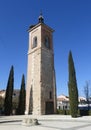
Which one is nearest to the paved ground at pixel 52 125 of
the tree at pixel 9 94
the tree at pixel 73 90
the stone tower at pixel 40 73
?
the tree at pixel 73 90

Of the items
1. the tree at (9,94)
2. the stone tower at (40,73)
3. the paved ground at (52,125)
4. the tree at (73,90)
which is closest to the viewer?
the paved ground at (52,125)

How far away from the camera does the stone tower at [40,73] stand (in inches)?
1240

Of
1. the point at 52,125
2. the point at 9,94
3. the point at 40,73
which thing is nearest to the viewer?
the point at 52,125

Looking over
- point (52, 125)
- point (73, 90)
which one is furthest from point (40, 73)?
point (52, 125)

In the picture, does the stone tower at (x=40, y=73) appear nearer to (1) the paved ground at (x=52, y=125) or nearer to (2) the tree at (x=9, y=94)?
(2) the tree at (x=9, y=94)

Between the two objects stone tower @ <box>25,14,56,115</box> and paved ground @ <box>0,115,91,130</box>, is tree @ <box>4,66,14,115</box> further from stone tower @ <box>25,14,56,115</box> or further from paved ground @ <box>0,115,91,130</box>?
paved ground @ <box>0,115,91,130</box>

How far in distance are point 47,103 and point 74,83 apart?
23.7 ft

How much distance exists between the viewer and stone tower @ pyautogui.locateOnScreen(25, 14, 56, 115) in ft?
103

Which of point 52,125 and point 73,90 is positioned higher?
point 73,90

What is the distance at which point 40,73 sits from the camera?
32.1 m

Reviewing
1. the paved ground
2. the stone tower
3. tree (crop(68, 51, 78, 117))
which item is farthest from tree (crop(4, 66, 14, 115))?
the paved ground

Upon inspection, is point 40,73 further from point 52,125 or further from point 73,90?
point 52,125

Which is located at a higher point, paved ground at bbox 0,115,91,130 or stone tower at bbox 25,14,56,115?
stone tower at bbox 25,14,56,115

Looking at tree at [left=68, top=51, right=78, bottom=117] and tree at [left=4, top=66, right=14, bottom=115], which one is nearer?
tree at [left=68, top=51, right=78, bottom=117]
